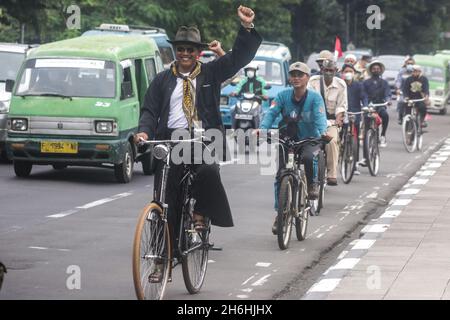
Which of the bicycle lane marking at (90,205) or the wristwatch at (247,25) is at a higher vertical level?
the wristwatch at (247,25)

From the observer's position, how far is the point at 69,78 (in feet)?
65.0

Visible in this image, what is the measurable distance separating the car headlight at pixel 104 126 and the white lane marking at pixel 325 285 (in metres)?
8.88

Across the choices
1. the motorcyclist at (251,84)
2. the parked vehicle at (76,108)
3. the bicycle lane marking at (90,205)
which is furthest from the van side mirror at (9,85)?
the motorcyclist at (251,84)

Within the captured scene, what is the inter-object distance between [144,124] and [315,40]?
62.3 metres

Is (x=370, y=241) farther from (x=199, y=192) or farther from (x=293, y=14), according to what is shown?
(x=293, y=14)

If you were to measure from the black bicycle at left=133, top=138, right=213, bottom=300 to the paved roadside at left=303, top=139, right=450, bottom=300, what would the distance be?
0.86 m

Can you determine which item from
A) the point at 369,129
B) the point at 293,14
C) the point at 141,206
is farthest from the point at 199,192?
the point at 293,14

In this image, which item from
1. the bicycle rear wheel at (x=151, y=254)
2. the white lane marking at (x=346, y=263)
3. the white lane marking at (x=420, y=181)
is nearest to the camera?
the bicycle rear wheel at (x=151, y=254)

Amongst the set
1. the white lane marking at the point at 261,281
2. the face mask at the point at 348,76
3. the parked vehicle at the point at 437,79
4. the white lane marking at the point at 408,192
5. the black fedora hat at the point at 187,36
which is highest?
the black fedora hat at the point at 187,36

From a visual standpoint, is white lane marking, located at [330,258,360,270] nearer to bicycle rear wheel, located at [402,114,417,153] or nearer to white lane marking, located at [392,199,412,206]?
white lane marking, located at [392,199,412,206]

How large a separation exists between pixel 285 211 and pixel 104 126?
268 inches

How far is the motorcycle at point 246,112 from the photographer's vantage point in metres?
27.7

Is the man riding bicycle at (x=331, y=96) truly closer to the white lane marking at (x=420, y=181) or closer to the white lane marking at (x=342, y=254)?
the white lane marking at (x=420, y=181)

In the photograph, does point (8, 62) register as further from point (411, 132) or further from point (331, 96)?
point (411, 132)
